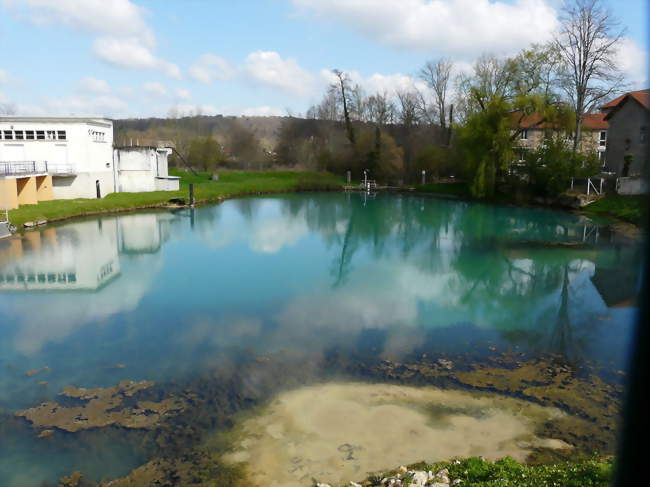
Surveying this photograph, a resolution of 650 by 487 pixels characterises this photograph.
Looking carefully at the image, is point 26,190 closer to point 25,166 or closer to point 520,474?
point 25,166

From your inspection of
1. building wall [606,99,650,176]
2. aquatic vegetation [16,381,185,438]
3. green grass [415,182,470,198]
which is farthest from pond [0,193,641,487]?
green grass [415,182,470,198]

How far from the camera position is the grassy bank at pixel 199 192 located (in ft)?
94.7

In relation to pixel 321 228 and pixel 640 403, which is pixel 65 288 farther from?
Result: pixel 640 403

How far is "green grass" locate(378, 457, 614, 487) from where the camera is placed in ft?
17.4

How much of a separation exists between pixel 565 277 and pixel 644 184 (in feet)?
61.0

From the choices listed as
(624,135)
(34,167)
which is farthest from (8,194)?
(624,135)

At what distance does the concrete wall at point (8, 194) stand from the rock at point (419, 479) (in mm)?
27216

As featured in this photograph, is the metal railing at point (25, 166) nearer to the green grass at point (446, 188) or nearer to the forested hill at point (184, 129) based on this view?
the forested hill at point (184, 129)

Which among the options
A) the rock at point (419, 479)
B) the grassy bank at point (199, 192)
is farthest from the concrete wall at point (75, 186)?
the rock at point (419, 479)

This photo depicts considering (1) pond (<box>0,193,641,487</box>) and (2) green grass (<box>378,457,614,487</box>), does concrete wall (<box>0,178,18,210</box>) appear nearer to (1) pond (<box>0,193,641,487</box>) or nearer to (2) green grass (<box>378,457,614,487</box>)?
(1) pond (<box>0,193,641,487</box>)

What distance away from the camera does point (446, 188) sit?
151ft

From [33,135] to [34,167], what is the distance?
93.6 inches

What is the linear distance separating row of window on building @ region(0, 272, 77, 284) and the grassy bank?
9.52 meters

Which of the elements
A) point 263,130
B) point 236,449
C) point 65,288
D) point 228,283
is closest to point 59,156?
point 65,288
